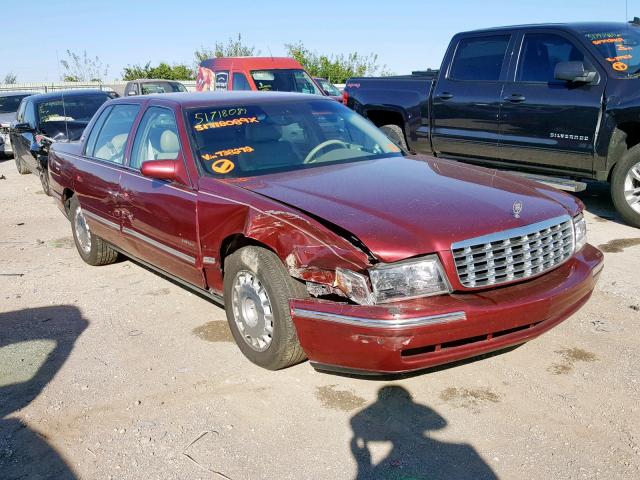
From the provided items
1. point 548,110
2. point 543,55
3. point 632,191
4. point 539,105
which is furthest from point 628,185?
point 543,55

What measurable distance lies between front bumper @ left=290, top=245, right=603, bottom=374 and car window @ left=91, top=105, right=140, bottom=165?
2673 mm

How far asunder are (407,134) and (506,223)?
5.50m

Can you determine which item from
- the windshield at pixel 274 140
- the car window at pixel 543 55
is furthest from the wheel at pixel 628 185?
the windshield at pixel 274 140

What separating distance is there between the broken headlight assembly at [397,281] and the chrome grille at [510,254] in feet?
0.41

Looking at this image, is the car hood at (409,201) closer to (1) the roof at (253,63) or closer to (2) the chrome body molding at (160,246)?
(2) the chrome body molding at (160,246)

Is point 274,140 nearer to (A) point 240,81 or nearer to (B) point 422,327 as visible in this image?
(B) point 422,327

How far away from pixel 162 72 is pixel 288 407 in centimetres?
3492

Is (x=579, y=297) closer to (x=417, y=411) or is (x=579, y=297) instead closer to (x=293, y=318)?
(x=417, y=411)

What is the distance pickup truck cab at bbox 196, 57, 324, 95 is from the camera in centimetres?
1397

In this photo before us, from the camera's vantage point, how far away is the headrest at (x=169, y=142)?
15.1 feet

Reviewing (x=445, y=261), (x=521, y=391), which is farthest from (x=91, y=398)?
(x=521, y=391)

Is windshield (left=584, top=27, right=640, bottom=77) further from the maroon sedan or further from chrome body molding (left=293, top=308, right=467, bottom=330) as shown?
chrome body molding (left=293, top=308, right=467, bottom=330)

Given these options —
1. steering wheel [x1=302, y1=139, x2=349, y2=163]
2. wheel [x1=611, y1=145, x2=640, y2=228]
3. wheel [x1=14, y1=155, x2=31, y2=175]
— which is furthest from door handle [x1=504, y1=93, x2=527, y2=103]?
wheel [x1=14, y1=155, x2=31, y2=175]

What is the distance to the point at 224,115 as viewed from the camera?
4.63 m
